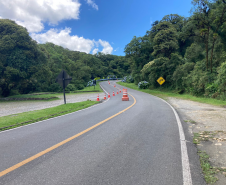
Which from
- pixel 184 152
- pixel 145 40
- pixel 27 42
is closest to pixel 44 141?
pixel 184 152

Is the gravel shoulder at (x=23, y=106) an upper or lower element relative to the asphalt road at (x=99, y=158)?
lower

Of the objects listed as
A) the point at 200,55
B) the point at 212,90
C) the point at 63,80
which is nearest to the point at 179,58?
the point at 200,55

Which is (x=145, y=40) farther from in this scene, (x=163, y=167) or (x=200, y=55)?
(x=163, y=167)

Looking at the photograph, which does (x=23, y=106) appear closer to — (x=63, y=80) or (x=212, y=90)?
(x=63, y=80)

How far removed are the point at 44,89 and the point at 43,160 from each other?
137 feet

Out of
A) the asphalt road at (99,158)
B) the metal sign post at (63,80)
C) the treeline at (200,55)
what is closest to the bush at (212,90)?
the treeline at (200,55)

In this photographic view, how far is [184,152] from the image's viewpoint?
4258 millimetres

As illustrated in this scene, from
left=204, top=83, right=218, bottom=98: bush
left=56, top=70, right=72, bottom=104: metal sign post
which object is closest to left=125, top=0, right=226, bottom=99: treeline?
left=204, top=83, right=218, bottom=98: bush

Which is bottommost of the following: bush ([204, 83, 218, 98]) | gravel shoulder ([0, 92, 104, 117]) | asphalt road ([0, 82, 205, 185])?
gravel shoulder ([0, 92, 104, 117])

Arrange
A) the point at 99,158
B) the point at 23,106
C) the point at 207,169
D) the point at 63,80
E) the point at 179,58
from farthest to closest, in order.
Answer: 1. the point at 179,58
2. the point at 23,106
3. the point at 63,80
4. the point at 99,158
5. the point at 207,169

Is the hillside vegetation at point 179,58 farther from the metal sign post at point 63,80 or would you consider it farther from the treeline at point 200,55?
the metal sign post at point 63,80

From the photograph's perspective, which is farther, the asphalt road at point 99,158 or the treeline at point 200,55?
the treeline at point 200,55

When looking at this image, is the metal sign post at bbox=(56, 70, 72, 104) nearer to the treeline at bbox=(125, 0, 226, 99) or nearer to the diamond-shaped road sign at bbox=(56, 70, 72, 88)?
the diamond-shaped road sign at bbox=(56, 70, 72, 88)

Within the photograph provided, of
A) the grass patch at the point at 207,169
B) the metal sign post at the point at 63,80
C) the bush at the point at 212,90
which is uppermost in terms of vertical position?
the metal sign post at the point at 63,80
